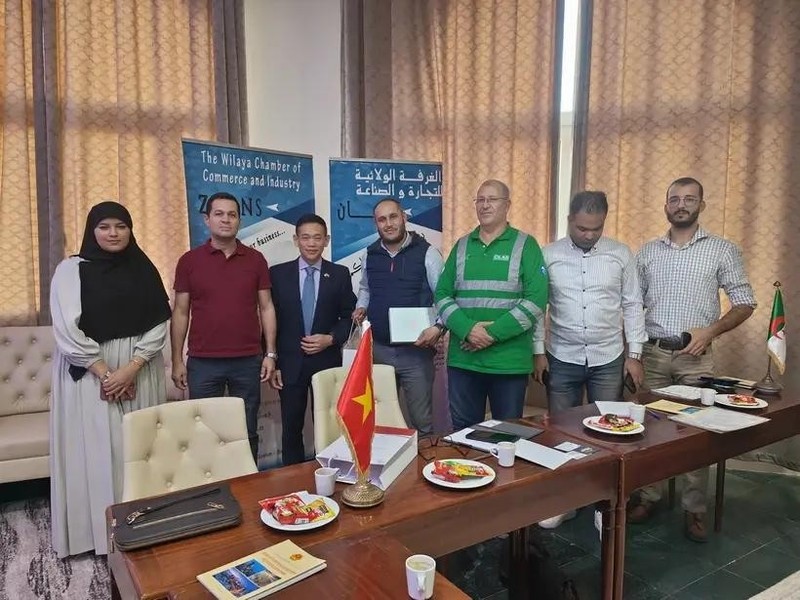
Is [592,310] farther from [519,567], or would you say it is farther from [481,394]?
[519,567]

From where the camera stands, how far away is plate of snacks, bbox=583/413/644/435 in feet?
6.55

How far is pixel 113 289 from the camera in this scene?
8.03 feet

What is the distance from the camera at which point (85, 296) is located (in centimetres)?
240

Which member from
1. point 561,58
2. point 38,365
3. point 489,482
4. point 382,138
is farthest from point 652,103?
point 38,365

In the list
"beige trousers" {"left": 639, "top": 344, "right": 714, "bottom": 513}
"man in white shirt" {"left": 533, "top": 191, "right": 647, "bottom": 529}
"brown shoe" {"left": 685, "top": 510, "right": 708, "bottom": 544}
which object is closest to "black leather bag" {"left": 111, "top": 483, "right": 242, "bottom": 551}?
"man in white shirt" {"left": 533, "top": 191, "right": 647, "bottom": 529}

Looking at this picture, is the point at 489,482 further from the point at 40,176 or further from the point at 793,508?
the point at 40,176

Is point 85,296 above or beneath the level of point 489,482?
above

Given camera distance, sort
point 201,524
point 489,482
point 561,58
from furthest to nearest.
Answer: point 561,58 < point 489,482 < point 201,524

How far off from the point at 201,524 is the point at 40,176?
2.92m

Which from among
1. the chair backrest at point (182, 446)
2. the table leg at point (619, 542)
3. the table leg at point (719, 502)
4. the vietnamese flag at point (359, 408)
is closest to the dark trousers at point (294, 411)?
the chair backrest at point (182, 446)

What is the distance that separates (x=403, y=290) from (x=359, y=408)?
1.51 metres

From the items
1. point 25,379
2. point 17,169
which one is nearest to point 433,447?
point 25,379

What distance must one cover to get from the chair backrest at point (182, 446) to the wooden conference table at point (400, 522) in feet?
1.02

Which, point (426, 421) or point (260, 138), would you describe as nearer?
point (426, 421)
